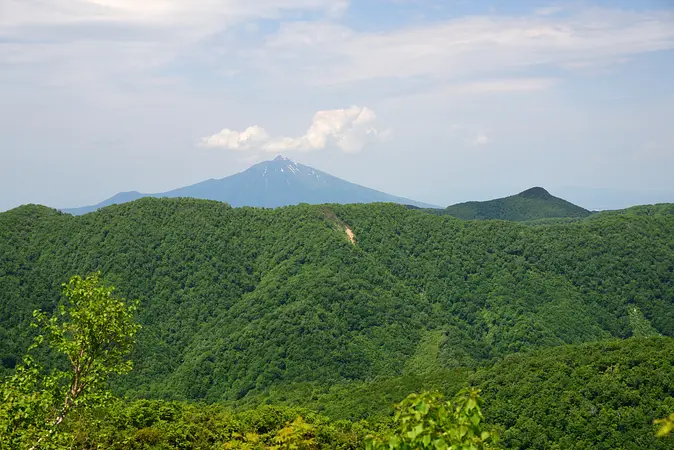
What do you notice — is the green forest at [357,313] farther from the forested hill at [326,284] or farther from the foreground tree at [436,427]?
the foreground tree at [436,427]

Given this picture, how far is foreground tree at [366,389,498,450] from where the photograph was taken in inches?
341

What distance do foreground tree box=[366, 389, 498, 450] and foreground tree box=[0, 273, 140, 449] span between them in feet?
42.8

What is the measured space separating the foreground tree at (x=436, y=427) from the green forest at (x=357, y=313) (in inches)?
1238

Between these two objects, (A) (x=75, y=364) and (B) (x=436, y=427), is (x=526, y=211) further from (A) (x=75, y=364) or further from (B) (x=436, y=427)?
(B) (x=436, y=427)

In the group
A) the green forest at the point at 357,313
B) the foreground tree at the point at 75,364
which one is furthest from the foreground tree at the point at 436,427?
the green forest at the point at 357,313

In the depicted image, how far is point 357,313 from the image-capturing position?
8775 cm

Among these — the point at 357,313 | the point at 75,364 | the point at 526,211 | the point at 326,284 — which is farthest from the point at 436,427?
the point at 526,211

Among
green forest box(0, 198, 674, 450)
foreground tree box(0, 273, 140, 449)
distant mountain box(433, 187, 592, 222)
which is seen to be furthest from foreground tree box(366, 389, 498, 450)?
distant mountain box(433, 187, 592, 222)

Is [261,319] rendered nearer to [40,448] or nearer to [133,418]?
[133,418]

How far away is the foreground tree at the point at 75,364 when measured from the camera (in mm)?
17312

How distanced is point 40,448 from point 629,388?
46.3 m

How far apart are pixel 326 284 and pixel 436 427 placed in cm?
8209

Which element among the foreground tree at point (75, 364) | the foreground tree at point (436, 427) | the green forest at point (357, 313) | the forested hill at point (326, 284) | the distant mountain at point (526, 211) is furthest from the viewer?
the distant mountain at point (526, 211)

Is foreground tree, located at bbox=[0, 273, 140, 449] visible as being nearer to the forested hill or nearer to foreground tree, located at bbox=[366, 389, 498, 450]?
foreground tree, located at bbox=[366, 389, 498, 450]
